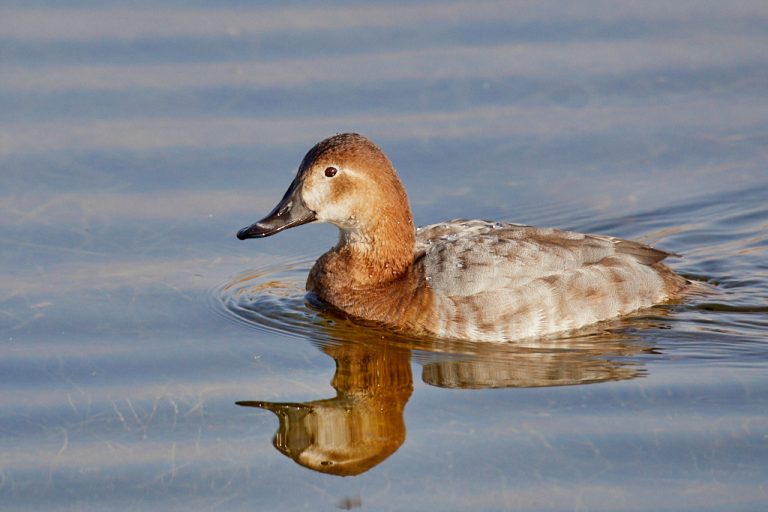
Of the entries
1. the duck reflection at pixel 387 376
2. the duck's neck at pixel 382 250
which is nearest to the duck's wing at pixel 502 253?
the duck's neck at pixel 382 250

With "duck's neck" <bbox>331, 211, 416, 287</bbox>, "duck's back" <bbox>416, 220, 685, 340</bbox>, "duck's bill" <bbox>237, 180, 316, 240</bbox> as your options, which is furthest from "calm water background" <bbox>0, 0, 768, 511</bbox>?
"duck's bill" <bbox>237, 180, 316, 240</bbox>

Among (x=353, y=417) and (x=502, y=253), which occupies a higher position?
(x=502, y=253)

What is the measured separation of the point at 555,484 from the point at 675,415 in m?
1.01

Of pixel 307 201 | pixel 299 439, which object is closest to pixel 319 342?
pixel 307 201

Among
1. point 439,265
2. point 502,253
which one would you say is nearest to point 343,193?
point 439,265

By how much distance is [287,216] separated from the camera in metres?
8.55

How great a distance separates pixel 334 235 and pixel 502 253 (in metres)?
2.06

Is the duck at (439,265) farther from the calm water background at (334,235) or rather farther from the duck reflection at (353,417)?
the duck reflection at (353,417)

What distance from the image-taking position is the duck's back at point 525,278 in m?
8.34

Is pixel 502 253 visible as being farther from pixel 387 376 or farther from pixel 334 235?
pixel 334 235

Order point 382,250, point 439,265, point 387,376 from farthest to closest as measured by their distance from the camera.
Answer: point 382,250 → point 439,265 → point 387,376

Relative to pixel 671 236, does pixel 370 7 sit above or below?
above

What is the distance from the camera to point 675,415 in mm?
7031

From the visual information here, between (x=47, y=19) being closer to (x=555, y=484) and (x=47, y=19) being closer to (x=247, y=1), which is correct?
(x=247, y=1)
